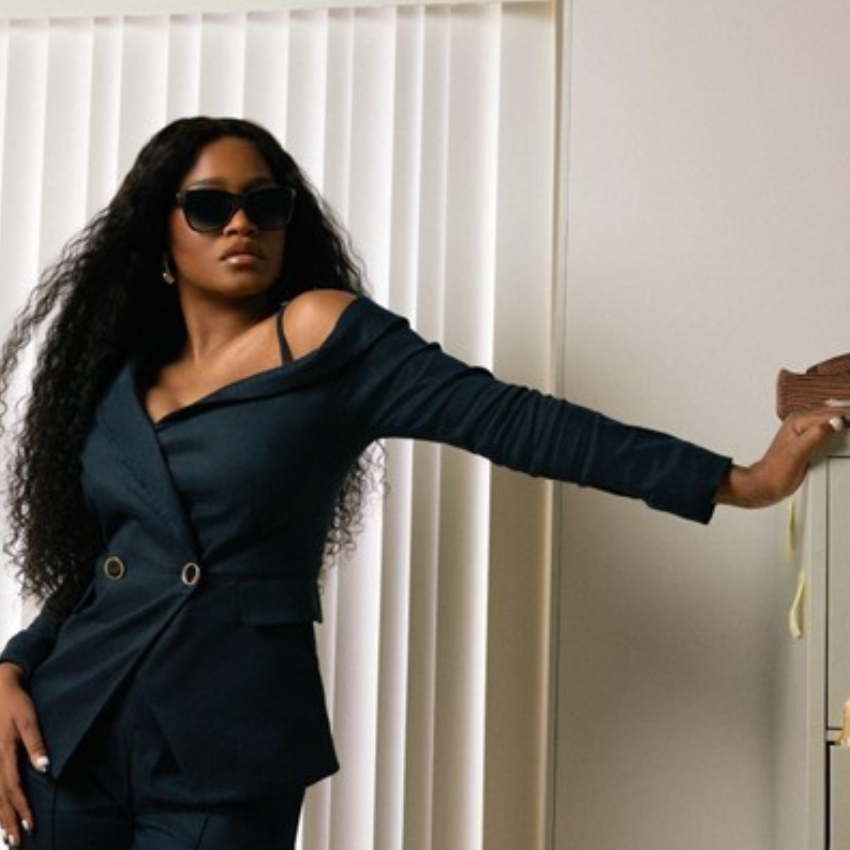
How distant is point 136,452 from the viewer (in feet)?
6.80

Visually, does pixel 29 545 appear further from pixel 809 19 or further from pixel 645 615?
pixel 809 19

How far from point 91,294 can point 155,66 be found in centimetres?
77

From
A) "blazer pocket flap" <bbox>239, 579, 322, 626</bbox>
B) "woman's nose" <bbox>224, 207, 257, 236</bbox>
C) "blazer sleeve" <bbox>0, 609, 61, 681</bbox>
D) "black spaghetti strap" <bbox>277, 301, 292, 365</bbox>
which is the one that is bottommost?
"blazer sleeve" <bbox>0, 609, 61, 681</bbox>

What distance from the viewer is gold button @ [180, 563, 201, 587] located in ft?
6.56

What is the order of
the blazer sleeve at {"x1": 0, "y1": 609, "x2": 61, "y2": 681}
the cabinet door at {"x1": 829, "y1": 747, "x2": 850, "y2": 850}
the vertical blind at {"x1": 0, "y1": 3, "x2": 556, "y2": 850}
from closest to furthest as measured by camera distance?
the cabinet door at {"x1": 829, "y1": 747, "x2": 850, "y2": 850}, the blazer sleeve at {"x1": 0, "y1": 609, "x2": 61, "y2": 681}, the vertical blind at {"x1": 0, "y1": 3, "x2": 556, "y2": 850}

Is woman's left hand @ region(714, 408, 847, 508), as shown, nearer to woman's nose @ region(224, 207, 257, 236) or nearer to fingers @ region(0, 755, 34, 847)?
woman's nose @ region(224, 207, 257, 236)

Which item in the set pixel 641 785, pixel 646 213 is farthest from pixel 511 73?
pixel 641 785

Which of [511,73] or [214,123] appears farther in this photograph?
[511,73]

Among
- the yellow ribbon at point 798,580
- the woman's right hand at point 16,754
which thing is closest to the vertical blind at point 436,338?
the yellow ribbon at point 798,580

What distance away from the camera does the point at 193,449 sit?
2.04 meters

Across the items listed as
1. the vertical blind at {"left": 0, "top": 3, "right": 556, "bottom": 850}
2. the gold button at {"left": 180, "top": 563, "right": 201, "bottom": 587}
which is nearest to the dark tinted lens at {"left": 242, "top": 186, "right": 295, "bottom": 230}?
the gold button at {"left": 180, "top": 563, "right": 201, "bottom": 587}

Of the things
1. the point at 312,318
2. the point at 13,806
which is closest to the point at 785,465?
the point at 312,318

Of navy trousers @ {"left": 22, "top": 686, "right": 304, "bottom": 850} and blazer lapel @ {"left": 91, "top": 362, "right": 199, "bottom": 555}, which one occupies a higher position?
blazer lapel @ {"left": 91, "top": 362, "right": 199, "bottom": 555}

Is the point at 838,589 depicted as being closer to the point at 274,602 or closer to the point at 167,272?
the point at 274,602
